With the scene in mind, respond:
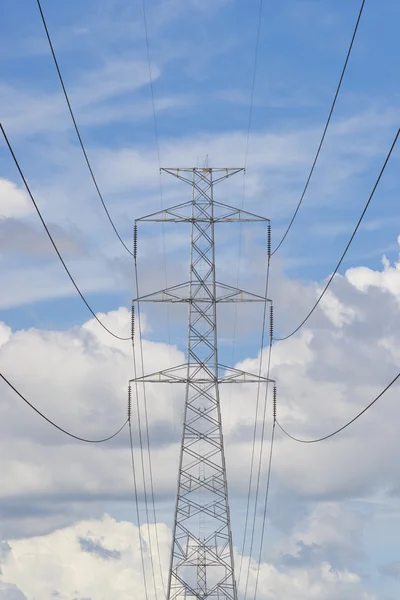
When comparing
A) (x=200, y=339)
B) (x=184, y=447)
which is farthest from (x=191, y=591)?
(x=200, y=339)

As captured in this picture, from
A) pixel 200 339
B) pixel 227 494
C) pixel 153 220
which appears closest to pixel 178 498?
pixel 227 494

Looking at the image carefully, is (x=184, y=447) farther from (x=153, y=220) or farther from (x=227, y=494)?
(x=153, y=220)

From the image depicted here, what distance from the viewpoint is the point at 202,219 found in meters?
98.9

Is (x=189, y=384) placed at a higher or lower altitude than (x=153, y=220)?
lower

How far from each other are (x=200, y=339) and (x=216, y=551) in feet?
46.6

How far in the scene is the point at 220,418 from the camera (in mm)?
95688

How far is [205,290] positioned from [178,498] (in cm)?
1413

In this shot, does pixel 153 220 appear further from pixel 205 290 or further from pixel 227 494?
pixel 227 494

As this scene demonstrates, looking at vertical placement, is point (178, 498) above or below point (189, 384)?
below

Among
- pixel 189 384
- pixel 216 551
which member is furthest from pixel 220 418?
pixel 216 551

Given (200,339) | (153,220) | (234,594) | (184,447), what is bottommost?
(234,594)

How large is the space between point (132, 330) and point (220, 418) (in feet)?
31.7

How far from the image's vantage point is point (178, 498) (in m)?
95.6

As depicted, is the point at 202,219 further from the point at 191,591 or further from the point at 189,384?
the point at 191,591
